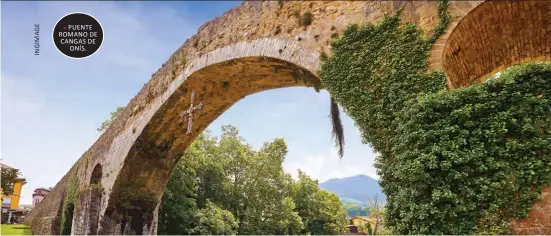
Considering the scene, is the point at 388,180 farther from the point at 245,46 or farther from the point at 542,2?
the point at 245,46

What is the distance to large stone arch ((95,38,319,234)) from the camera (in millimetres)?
6844

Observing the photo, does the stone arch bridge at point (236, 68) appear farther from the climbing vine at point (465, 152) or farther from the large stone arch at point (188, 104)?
the climbing vine at point (465, 152)

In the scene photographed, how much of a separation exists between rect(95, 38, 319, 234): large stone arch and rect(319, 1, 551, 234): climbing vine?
198 cm

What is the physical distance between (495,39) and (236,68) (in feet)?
13.9

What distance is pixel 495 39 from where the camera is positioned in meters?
5.39

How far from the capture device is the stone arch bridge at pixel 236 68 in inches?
195

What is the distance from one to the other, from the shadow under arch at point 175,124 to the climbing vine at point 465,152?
7.59 feet

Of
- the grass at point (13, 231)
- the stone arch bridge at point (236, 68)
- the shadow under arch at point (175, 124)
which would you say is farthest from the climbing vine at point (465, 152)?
the grass at point (13, 231)

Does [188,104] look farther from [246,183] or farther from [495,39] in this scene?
[246,183]

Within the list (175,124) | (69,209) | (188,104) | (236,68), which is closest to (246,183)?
(69,209)

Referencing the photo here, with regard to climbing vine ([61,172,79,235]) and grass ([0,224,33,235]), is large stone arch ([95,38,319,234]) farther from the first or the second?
grass ([0,224,33,235])

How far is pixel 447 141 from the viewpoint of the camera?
3.95m

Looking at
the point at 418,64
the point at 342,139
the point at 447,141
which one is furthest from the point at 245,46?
the point at 447,141

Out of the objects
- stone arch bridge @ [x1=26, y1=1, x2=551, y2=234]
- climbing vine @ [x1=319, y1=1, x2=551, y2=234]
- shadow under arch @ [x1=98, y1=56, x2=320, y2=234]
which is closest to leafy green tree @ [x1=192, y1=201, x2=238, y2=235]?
stone arch bridge @ [x1=26, y1=1, x2=551, y2=234]
